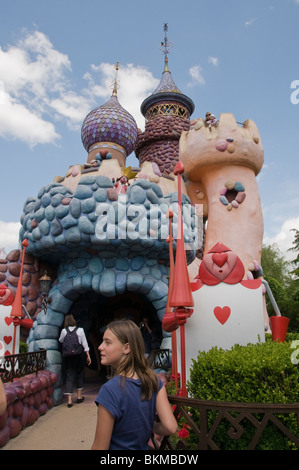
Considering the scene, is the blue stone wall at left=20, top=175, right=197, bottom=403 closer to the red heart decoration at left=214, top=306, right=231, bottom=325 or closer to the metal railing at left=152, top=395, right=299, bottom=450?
the red heart decoration at left=214, top=306, right=231, bottom=325

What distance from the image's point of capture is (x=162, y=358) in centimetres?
630

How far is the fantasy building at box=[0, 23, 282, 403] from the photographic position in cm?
→ 412

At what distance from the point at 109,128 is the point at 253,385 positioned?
7846 millimetres

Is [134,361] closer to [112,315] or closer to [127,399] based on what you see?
[127,399]

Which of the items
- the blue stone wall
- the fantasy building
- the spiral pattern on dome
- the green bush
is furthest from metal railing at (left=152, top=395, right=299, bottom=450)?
the spiral pattern on dome

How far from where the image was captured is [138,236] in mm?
6039

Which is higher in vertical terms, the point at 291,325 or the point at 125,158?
the point at 125,158

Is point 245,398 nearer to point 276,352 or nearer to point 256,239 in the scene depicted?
point 276,352

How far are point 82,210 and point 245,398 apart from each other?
14.5 ft

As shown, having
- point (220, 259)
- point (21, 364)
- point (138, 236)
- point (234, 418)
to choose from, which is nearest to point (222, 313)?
point (220, 259)

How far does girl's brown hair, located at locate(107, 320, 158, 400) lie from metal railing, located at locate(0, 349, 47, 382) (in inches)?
134

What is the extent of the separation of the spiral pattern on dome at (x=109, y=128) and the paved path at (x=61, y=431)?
6.28 metres

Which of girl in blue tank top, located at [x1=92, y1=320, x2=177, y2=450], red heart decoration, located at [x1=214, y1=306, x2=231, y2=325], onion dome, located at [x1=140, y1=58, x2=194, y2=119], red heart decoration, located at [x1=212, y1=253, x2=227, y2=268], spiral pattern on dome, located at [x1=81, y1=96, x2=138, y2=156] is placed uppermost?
onion dome, located at [x1=140, y1=58, x2=194, y2=119]
